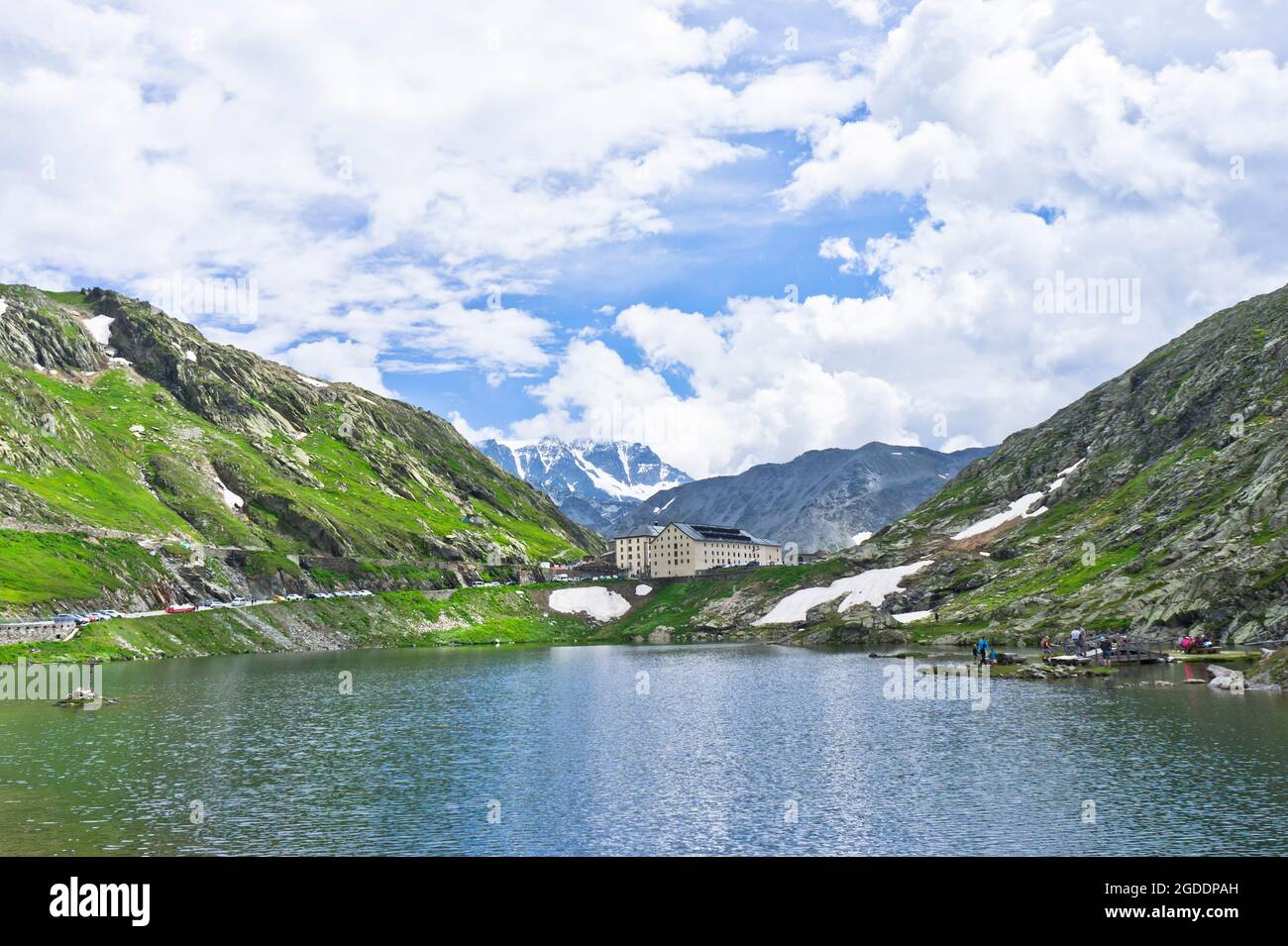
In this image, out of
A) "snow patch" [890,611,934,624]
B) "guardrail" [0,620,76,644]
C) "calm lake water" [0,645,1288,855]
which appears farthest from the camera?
"snow patch" [890,611,934,624]

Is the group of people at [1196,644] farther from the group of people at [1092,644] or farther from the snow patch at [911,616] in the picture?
the snow patch at [911,616]

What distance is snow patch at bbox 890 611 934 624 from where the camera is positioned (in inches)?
7426

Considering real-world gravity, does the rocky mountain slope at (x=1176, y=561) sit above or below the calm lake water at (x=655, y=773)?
above

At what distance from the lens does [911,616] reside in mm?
193250

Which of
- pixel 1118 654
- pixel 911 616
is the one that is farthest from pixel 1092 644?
pixel 911 616

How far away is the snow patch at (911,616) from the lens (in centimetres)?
18862

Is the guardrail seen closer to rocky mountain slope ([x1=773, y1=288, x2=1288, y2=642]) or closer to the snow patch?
the snow patch

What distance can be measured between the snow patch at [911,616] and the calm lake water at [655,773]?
278 ft

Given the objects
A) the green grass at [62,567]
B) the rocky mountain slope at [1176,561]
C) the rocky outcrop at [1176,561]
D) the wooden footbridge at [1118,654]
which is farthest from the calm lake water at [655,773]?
the green grass at [62,567]

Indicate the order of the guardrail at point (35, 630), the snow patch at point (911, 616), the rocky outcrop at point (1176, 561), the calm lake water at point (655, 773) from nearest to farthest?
the calm lake water at point (655, 773), the rocky outcrop at point (1176, 561), the guardrail at point (35, 630), the snow patch at point (911, 616)

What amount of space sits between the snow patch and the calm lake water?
84.6m

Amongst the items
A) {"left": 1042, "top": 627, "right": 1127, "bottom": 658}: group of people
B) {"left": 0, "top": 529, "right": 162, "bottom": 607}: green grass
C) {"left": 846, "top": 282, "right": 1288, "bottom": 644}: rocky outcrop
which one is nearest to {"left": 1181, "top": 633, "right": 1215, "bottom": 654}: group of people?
{"left": 846, "top": 282, "right": 1288, "bottom": 644}: rocky outcrop
